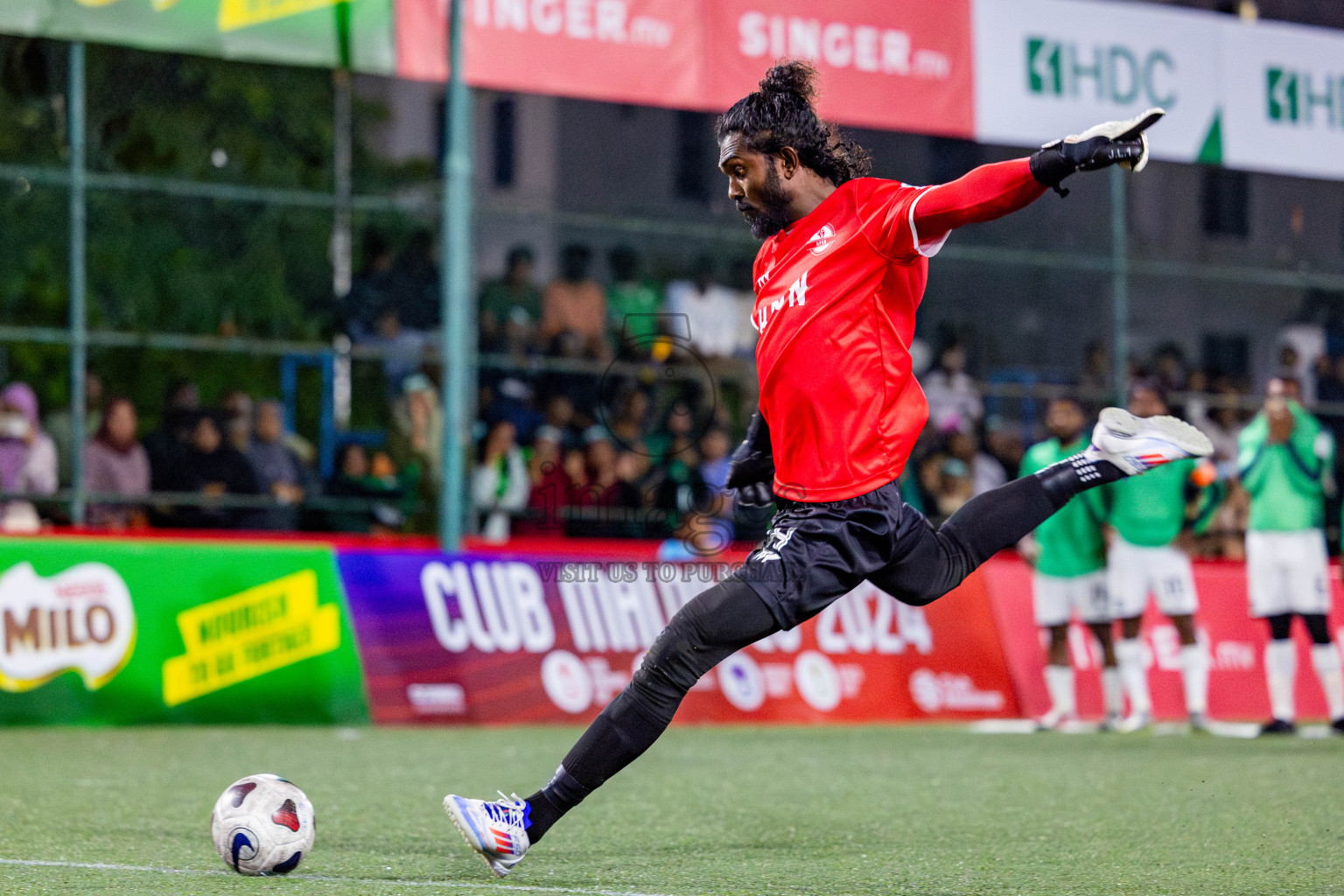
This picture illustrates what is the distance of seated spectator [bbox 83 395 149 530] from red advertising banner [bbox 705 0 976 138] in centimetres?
490

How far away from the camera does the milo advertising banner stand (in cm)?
1062

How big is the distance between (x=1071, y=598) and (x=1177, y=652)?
179 centimetres

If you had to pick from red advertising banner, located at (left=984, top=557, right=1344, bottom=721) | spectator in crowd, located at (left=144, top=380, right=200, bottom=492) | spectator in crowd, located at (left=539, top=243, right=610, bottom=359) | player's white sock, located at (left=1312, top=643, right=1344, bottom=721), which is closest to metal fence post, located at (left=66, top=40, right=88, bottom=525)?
spectator in crowd, located at (left=144, top=380, right=200, bottom=492)

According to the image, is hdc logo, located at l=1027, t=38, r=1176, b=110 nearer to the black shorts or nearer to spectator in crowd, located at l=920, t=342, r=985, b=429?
spectator in crowd, located at l=920, t=342, r=985, b=429

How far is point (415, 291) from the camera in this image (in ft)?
49.6

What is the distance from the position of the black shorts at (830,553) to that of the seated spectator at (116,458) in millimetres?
8888

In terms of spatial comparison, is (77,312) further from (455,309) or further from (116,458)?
(455,309)

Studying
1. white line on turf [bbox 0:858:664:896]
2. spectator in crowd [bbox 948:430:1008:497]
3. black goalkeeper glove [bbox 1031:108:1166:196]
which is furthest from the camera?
spectator in crowd [bbox 948:430:1008:497]

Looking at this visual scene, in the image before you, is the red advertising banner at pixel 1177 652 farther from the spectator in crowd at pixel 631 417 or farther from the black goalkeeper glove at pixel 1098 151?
the black goalkeeper glove at pixel 1098 151

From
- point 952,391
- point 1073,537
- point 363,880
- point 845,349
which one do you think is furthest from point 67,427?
point 845,349

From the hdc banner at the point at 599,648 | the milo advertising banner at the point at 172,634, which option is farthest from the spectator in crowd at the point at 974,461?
the milo advertising banner at the point at 172,634

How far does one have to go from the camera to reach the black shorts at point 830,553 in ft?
16.4

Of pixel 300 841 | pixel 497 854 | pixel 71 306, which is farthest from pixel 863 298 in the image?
pixel 71 306

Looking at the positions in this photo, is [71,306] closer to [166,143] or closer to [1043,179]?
[166,143]
